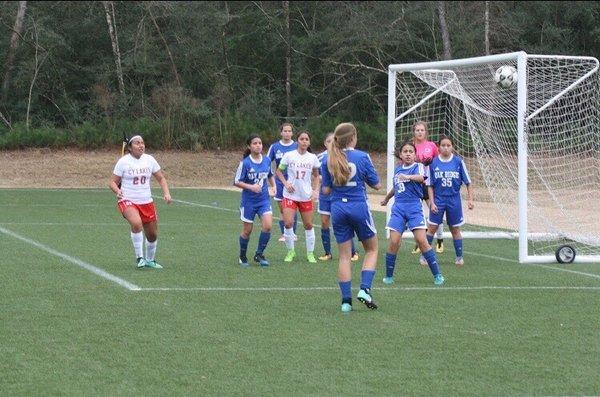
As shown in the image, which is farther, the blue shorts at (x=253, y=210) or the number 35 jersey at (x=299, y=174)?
the number 35 jersey at (x=299, y=174)

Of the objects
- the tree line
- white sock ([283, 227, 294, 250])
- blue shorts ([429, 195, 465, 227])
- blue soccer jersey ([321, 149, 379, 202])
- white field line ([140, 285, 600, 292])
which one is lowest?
white field line ([140, 285, 600, 292])

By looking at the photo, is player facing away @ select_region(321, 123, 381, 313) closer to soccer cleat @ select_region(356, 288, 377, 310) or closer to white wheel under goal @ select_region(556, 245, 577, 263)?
soccer cleat @ select_region(356, 288, 377, 310)

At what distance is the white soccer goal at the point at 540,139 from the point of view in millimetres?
17328

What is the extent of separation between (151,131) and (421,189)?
1174 inches

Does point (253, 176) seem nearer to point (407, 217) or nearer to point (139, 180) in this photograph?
point (139, 180)

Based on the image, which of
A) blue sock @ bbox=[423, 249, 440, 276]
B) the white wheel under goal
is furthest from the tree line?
blue sock @ bbox=[423, 249, 440, 276]

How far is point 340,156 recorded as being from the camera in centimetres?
1062

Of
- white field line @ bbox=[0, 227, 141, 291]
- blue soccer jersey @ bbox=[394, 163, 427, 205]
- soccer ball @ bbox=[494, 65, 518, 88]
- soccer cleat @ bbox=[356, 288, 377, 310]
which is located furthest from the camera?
soccer ball @ bbox=[494, 65, 518, 88]

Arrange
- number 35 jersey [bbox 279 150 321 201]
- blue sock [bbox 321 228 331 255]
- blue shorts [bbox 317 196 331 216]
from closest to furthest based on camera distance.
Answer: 1. number 35 jersey [bbox 279 150 321 201]
2. blue sock [bbox 321 228 331 255]
3. blue shorts [bbox 317 196 331 216]

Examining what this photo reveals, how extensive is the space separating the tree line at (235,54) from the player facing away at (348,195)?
31724 millimetres

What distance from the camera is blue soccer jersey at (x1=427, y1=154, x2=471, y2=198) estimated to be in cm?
1542

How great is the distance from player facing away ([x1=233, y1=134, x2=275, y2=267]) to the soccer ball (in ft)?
12.1

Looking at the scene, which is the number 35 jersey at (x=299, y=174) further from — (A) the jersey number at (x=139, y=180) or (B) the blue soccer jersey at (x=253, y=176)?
(A) the jersey number at (x=139, y=180)

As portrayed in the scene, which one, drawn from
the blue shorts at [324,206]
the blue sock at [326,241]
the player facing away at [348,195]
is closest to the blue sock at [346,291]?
the player facing away at [348,195]
